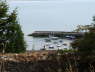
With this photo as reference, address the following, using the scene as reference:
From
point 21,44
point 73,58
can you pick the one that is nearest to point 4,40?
point 21,44

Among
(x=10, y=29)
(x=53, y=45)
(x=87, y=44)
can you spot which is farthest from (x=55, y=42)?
(x=87, y=44)

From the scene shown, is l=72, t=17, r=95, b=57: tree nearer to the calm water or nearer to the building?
the building

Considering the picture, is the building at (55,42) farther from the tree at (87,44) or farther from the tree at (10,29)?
the tree at (87,44)

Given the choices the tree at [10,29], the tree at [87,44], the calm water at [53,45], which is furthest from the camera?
the tree at [10,29]

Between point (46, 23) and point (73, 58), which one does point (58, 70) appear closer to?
A: point (73, 58)

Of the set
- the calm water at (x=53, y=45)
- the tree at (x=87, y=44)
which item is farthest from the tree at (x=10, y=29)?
the tree at (x=87, y=44)

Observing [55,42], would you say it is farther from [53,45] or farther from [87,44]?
[87,44]

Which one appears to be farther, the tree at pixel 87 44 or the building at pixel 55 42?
the building at pixel 55 42

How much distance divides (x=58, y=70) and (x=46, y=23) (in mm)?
27973

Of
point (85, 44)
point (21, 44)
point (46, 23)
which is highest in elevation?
point (85, 44)

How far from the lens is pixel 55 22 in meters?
34.6

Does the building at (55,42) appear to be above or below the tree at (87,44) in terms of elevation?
below

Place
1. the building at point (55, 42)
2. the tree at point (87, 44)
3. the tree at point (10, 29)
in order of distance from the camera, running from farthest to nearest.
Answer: the tree at point (10, 29) < the building at point (55, 42) < the tree at point (87, 44)

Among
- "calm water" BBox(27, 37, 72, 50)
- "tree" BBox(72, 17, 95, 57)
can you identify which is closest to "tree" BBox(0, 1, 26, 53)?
"calm water" BBox(27, 37, 72, 50)
